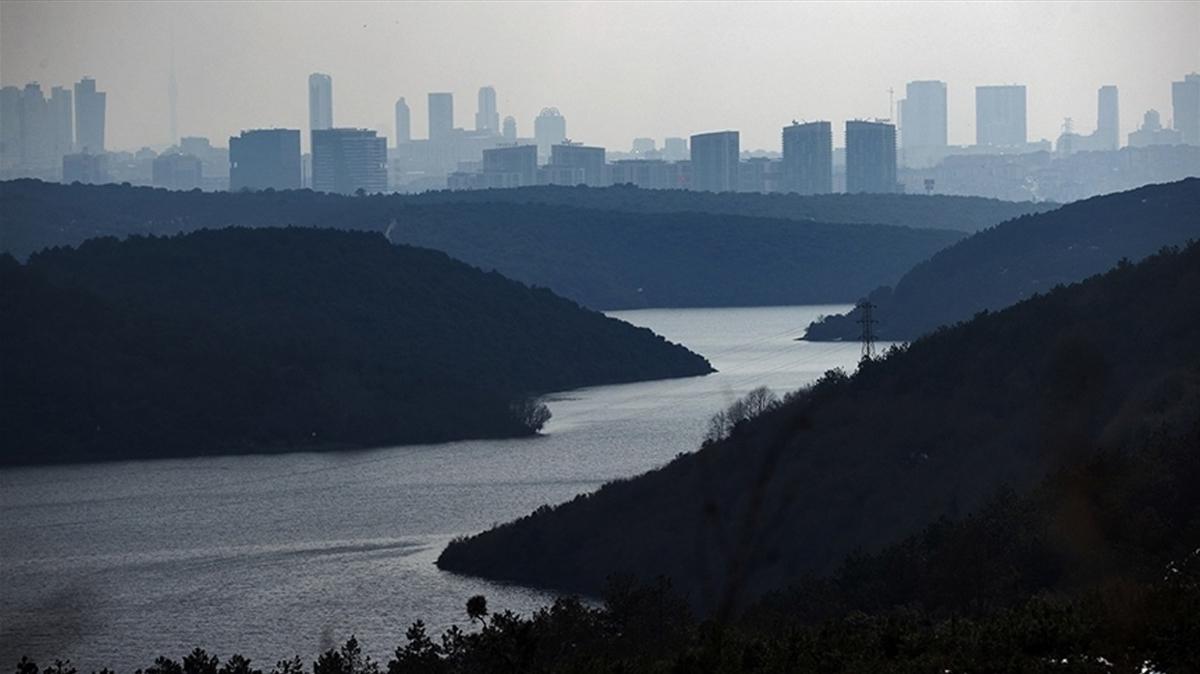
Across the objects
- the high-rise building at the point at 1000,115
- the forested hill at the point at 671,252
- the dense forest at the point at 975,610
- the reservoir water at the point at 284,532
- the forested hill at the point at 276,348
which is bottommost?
the reservoir water at the point at 284,532

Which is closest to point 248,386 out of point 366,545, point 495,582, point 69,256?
point 69,256

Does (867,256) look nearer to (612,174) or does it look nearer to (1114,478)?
(612,174)

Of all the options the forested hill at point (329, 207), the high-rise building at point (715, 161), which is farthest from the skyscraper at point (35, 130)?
the high-rise building at point (715, 161)

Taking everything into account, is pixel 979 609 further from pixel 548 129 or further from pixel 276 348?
pixel 548 129

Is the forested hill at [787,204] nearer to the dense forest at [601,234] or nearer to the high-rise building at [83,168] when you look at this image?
the dense forest at [601,234]

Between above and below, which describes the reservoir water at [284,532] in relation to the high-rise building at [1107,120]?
below

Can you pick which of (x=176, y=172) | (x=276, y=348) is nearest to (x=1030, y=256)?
(x=276, y=348)
